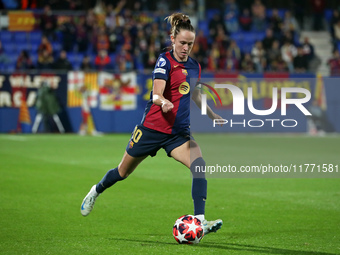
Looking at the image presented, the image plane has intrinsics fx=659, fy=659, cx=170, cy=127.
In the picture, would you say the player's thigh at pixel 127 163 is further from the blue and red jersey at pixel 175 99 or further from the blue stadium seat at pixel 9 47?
the blue stadium seat at pixel 9 47

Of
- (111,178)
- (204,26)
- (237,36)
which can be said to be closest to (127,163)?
(111,178)

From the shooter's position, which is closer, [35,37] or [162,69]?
[162,69]

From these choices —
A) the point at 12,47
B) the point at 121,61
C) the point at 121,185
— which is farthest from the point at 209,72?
the point at 121,185

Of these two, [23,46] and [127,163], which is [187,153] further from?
[23,46]

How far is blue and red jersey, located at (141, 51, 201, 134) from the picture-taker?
6383 mm

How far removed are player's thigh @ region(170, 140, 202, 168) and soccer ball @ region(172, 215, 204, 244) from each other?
59 centimetres

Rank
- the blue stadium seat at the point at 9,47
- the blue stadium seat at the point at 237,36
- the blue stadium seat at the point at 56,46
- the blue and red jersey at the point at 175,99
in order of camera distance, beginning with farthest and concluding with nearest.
Answer: the blue stadium seat at the point at 237,36, the blue stadium seat at the point at 9,47, the blue stadium seat at the point at 56,46, the blue and red jersey at the point at 175,99

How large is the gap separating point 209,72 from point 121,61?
11.4 feet

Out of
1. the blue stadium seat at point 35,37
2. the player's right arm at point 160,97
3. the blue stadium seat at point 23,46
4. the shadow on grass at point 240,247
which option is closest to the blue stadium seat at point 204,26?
the blue stadium seat at point 35,37

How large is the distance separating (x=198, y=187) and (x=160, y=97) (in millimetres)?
963

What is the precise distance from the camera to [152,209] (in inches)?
325

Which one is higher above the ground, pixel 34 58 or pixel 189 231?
pixel 189 231

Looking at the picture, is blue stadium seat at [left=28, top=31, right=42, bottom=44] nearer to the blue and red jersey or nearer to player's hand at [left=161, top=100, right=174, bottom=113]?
the blue and red jersey

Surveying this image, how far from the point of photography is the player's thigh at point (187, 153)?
20.9 ft
